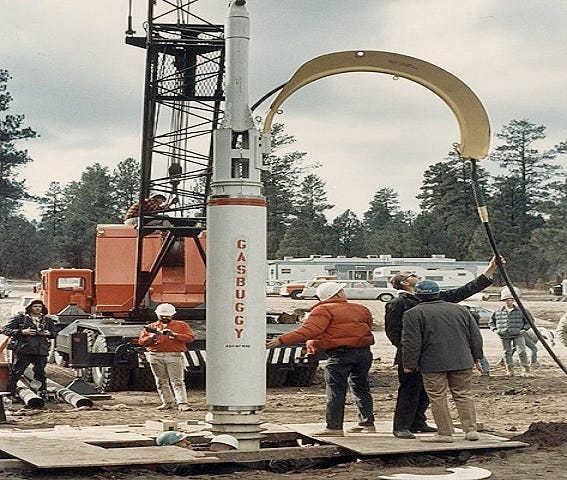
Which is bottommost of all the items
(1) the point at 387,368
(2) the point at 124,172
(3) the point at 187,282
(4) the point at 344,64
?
(1) the point at 387,368

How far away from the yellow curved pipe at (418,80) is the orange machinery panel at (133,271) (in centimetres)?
981

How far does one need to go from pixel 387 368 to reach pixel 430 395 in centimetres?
1485

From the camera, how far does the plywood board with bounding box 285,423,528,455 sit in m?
12.4

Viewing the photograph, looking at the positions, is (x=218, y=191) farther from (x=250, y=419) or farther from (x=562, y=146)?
(x=562, y=146)

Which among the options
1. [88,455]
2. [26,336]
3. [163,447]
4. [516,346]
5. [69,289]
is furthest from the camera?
[69,289]

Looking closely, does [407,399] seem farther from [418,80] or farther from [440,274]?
[440,274]

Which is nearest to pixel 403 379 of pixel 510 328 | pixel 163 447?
pixel 163 447

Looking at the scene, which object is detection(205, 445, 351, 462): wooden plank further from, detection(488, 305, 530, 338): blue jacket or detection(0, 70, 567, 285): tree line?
detection(0, 70, 567, 285): tree line

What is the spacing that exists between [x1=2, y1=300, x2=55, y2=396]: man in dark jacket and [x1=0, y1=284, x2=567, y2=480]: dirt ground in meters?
0.78

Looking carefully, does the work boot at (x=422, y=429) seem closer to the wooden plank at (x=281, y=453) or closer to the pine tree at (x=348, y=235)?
the wooden plank at (x=281, y=453)

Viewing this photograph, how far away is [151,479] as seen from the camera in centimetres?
1131

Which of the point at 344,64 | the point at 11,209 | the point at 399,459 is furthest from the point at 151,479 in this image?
the point at 11,209

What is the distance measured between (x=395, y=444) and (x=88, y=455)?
10.8ft

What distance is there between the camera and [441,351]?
503 inches
